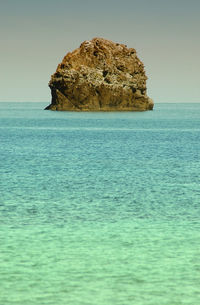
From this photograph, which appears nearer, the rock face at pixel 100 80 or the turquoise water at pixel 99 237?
the turquoise water at pixel 99 237

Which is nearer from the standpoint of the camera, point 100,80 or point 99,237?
point 99,237

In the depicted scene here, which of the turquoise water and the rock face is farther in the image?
the rock face

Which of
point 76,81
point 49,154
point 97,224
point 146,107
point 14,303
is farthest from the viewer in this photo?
point 146,107

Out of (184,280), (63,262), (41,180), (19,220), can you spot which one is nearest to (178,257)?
(184,280)

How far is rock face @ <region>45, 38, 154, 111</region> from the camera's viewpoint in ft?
530

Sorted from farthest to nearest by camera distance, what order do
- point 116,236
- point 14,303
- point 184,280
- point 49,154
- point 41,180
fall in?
1. point 49,154
2. point 41,180
3. point 116,236
4. point 184,280
5. point 14,303

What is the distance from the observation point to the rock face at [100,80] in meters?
162

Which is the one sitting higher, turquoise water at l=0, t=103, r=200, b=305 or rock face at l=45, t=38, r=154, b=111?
rock face at l=45, t=38, r=154, b=111

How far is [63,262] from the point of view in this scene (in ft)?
45.5

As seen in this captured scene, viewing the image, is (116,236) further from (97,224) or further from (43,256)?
(43,256)

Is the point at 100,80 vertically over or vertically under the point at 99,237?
over

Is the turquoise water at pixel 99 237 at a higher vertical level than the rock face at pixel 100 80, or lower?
lower

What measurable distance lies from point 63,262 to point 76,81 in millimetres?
148963

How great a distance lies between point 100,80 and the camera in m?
165
